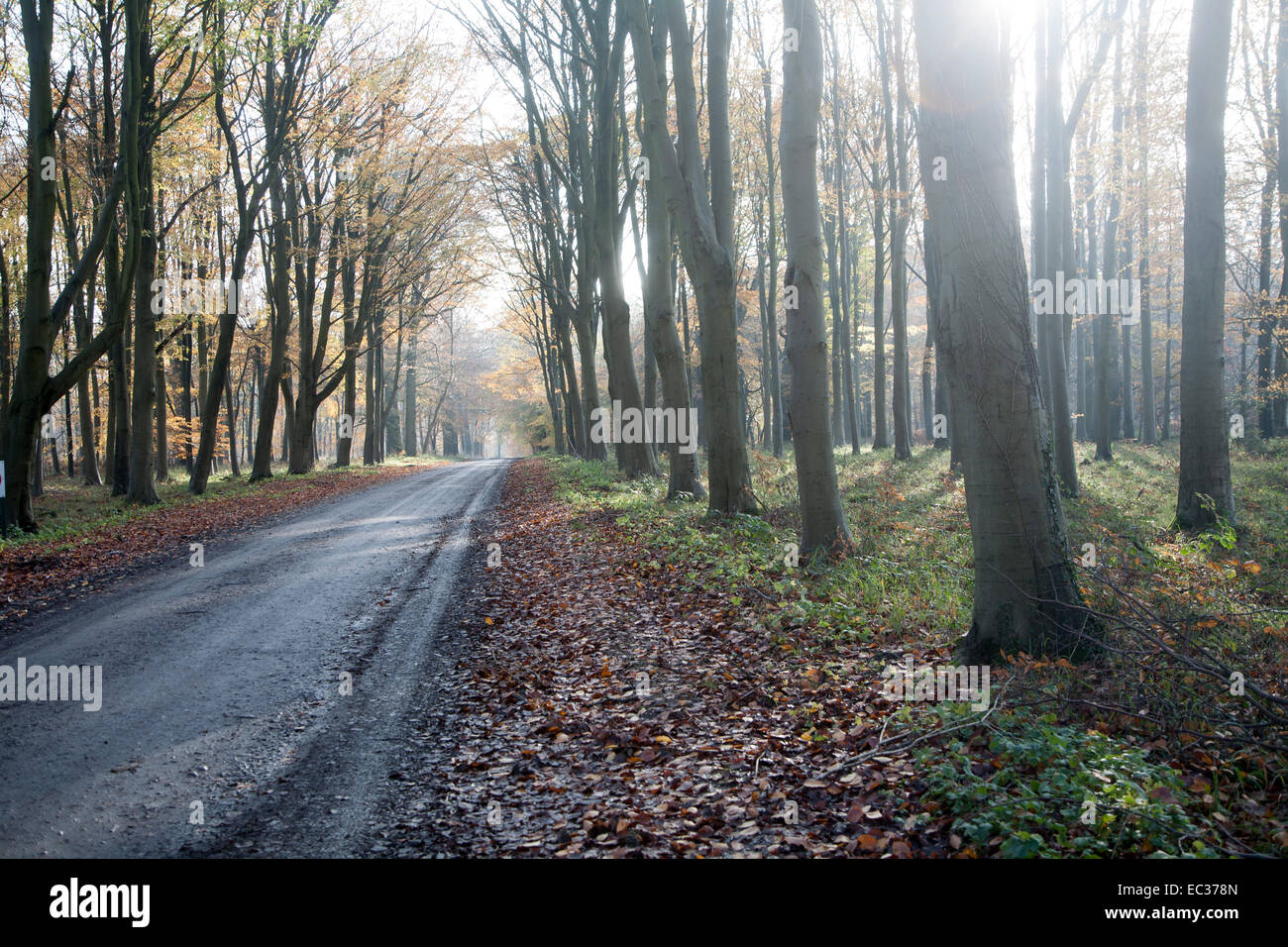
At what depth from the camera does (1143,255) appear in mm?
26297

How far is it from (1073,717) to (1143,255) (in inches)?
1105

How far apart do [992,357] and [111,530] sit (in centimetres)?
1496

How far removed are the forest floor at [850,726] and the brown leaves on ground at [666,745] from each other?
0.06ft

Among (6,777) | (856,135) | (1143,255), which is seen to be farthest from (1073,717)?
(1143,255)

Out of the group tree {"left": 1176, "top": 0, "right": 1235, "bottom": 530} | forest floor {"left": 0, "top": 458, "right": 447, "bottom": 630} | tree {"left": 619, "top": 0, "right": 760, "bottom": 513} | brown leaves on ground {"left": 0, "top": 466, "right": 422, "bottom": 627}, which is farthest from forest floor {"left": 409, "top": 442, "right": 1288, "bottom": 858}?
forest floor {"left": 0, "top": 458, "right": 447, "bottom": 630}

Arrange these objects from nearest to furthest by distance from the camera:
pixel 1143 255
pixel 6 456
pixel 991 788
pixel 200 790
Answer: pixel 991 788, pixel 200 790, pixel 6 456, pixel 1143 255

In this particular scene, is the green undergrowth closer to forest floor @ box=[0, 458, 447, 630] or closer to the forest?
the forest

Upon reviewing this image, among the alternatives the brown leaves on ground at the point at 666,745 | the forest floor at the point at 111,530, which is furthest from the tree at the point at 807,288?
the forest floor at the point at 111,530

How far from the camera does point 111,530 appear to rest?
1380cm

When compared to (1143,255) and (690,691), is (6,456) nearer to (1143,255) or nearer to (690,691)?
(690,691)

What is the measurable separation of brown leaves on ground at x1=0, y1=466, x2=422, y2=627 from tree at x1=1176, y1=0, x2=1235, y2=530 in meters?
13.7

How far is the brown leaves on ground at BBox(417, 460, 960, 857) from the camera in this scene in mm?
3680

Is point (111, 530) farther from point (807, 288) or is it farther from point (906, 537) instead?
point (906, 537)

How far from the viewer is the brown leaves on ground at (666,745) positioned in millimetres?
3680
